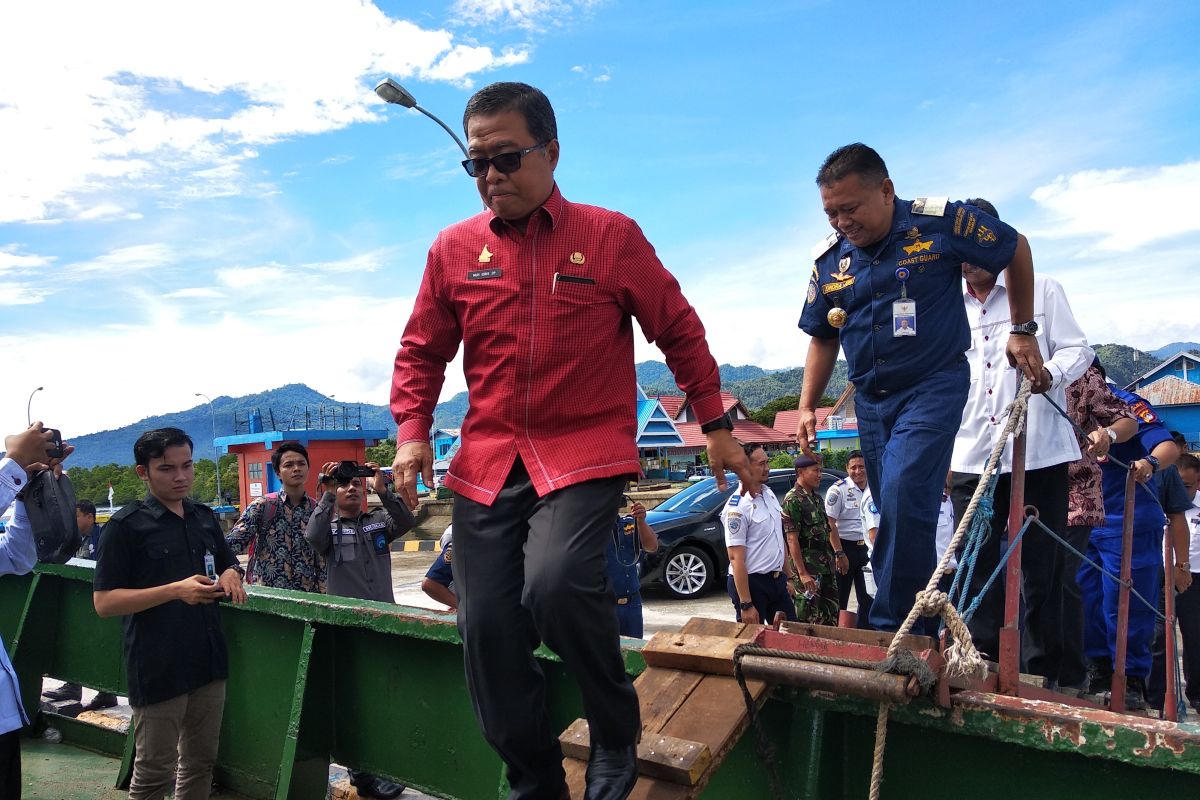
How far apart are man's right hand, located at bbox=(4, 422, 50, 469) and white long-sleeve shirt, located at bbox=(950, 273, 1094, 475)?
148 inches

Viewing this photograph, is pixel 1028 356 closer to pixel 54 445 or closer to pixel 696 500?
pixel 54 445

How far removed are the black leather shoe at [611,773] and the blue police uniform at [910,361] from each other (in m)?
1.27

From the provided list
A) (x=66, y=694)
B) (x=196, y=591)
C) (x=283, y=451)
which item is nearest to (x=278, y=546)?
(x=283, y=451)

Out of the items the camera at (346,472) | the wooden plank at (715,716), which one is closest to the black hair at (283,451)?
the camera at (346,472)

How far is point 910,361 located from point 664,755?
1798mm

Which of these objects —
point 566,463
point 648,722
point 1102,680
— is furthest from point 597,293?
point 1102,680

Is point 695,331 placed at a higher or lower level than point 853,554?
higher

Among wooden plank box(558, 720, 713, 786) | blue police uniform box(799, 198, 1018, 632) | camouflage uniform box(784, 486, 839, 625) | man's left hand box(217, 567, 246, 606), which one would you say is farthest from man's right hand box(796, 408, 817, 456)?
camouflage uniform box(784, 486, 839, 625)

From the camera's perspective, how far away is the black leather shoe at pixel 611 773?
6.84 ft

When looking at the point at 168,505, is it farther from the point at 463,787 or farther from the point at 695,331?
the point at 695,331

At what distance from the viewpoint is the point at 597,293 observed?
7.95 feet

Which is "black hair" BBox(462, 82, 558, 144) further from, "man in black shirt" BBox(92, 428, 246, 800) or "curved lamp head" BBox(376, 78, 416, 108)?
"curved lamp head" BBox(376, 78, 416, 108)

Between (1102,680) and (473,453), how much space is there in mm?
4369

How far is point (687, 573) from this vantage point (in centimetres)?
1099
